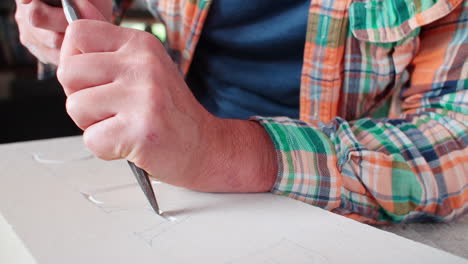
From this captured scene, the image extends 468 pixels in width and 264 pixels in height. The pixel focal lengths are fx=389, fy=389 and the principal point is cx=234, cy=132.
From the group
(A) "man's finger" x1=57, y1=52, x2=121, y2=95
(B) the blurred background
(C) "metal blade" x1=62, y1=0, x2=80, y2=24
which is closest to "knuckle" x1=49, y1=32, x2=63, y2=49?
(C) "metal blade" x1=62, y1=0, x2=80, y2=24

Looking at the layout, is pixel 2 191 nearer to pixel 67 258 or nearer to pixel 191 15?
pixel 67 258

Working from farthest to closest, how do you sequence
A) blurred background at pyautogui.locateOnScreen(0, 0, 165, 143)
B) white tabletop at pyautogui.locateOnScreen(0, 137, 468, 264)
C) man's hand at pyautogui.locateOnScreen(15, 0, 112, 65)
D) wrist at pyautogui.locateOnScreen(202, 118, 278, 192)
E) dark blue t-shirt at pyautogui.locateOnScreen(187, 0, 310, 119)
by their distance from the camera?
blurred background at pyautogui.locateOnScreen(0, 0, 165, 143) → dark blue t-shirt at pyautogui.locateOnScreen(187, 0, 310, 119) → man's hand at pyautogui.locateOnScreen(15, 0, 112, 65) → wrist at pyautogui.locateOnScreen(202, 118, 278, 192) → white tabletop at pyautogui.locateOnScreen(0, 137, 468, 264)

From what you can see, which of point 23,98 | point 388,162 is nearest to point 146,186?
point 388,162

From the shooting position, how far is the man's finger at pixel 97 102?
1.18ft

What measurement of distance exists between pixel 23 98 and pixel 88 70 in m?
1.53

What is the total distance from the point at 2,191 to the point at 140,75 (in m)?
0.22

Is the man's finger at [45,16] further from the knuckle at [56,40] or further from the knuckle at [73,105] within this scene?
the knuckle at [73,105]

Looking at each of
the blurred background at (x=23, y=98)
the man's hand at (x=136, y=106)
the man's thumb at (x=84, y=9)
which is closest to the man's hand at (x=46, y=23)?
the man's thumb at (x=84, y=9)

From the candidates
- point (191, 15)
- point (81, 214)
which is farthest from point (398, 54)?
point (81, 214)

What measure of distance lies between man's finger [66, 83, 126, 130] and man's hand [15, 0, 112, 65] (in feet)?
0.49

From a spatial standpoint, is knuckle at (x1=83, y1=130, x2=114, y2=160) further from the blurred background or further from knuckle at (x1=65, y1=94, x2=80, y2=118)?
the blurred background

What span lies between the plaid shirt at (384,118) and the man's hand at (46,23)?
24 centimetres

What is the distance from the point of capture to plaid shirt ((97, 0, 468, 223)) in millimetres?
471

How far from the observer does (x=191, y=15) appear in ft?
2.39
